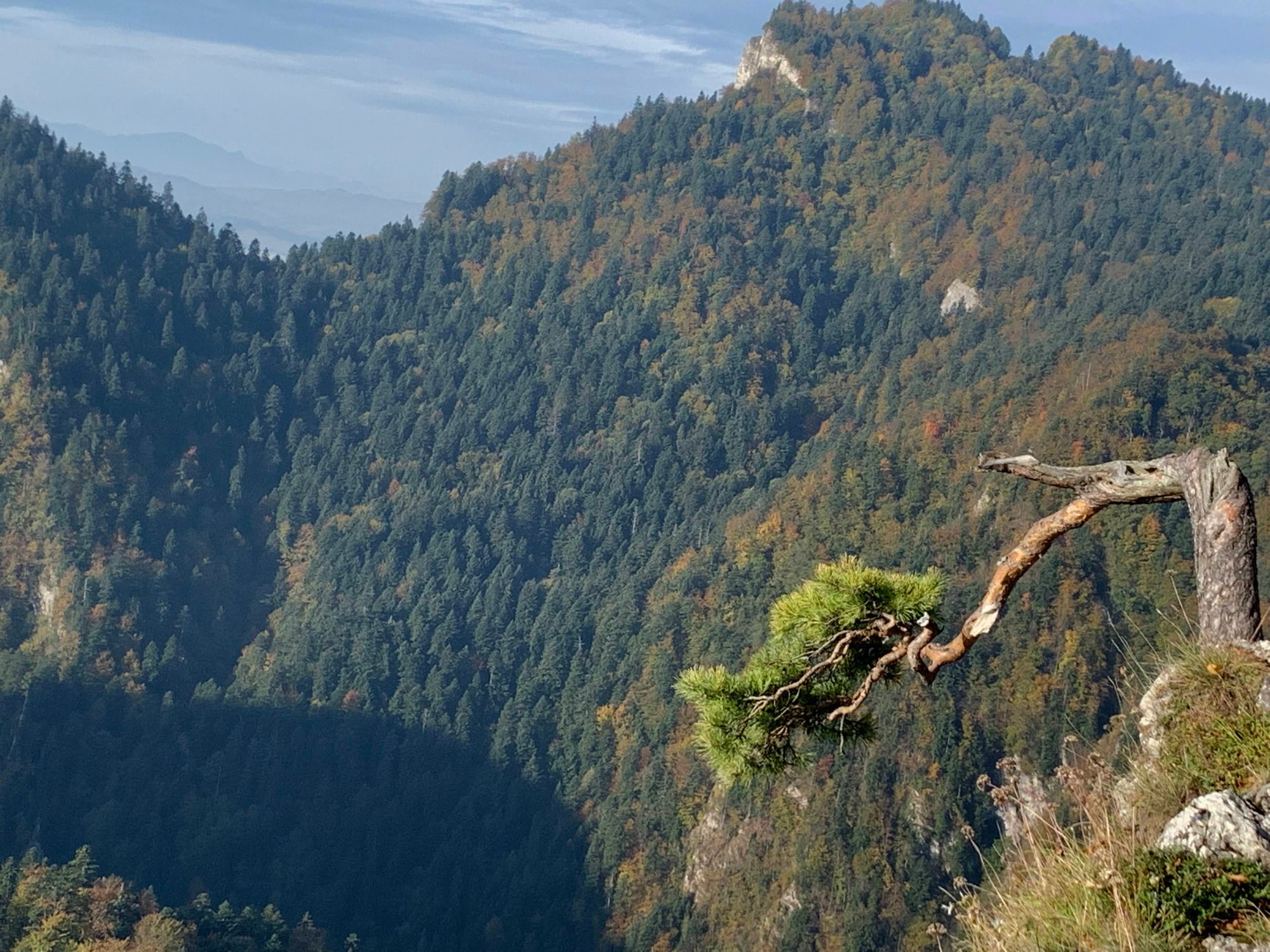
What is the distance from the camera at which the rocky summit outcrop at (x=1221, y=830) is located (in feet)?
15.0

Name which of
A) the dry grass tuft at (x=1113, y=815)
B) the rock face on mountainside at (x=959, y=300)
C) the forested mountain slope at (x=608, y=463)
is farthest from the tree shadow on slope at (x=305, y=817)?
the dry grass tuft at (x=1113, y=815)

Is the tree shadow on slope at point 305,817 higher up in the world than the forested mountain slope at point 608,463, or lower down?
lower down

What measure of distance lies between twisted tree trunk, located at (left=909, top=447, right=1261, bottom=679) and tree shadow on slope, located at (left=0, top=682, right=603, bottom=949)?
3096 inches

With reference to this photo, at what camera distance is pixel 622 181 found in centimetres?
15375

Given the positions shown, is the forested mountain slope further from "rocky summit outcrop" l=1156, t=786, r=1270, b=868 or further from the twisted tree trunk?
"rocky summit outcrop" l=1156, t=786, r=1270, b=868

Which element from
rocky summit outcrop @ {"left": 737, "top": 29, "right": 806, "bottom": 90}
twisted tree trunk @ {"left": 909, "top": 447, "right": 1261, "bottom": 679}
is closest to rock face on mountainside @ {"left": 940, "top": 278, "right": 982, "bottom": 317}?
rocky summit outcrop @ {"left": 737, "top": 29, "right": 806, "bottom": 90}

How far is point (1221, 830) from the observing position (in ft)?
15.2

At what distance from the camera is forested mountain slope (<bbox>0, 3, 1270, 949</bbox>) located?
73.6 meters

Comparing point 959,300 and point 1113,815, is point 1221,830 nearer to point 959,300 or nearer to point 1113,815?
point 1113,815

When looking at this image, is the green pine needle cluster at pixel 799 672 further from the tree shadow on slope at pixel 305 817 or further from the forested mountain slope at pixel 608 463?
the tree shadow on slope at pixel 305 817

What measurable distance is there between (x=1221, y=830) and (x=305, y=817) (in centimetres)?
9974

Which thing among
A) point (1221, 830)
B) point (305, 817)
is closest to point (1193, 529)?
point (1221, 830)

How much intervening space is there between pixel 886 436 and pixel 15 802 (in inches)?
2760

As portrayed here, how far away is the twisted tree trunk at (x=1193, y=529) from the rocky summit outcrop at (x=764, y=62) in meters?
163
